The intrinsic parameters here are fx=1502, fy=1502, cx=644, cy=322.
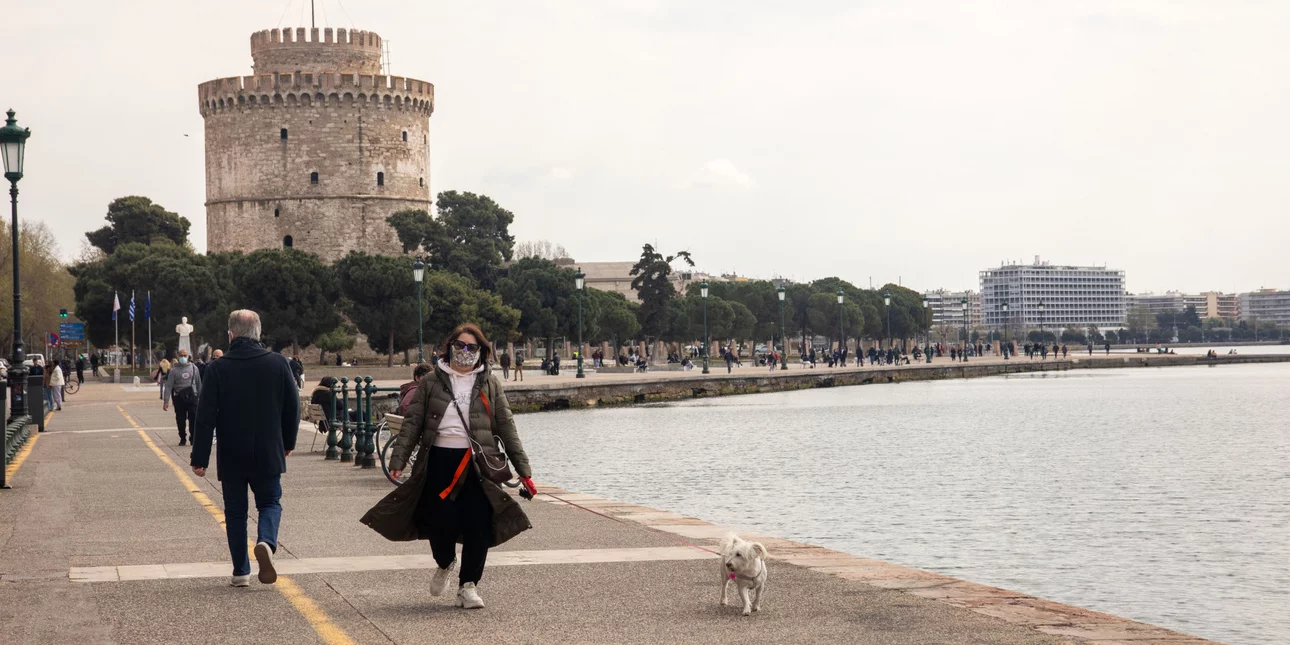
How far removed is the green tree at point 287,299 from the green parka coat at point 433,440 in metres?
59.4

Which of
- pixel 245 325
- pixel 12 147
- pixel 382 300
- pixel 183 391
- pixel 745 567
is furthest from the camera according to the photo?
pixel 382 300

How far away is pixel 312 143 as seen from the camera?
79750mm

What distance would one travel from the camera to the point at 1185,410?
50875 millimetres

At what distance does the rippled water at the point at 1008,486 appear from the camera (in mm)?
14633

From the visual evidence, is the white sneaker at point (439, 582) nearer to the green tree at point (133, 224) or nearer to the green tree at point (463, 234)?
the green tree at point (463, 234)

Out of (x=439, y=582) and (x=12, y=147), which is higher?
(x=12, y=147)

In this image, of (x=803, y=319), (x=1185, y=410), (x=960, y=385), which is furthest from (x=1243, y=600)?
(x=803, y=319)

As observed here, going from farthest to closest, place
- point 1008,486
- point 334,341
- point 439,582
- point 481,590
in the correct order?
1. point 334,341
2. point 1008,486
3. point 481,590
4. point 439,582

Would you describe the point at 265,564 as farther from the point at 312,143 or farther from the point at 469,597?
the point at 312,143

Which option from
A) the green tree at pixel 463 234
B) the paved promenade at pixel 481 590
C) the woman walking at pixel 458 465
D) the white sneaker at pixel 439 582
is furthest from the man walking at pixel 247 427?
the green tree at pixel 463 234

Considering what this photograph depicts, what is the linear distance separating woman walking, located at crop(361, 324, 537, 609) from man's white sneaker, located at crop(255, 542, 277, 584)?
87 centimetres


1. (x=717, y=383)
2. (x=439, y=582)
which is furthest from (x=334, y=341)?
(x=439, y=582)

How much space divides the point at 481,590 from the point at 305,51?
7515cm

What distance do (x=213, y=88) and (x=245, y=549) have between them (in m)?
76.6
